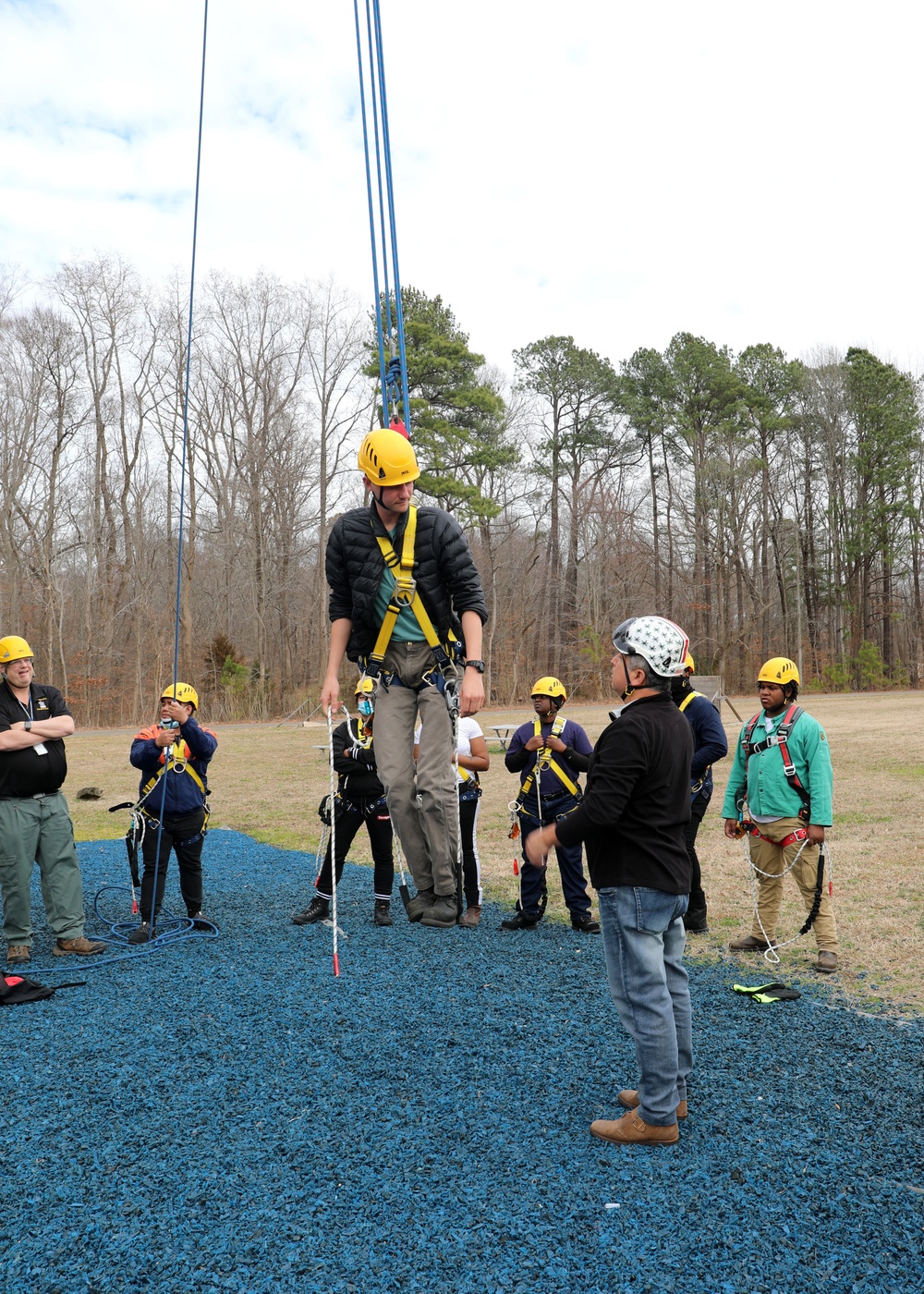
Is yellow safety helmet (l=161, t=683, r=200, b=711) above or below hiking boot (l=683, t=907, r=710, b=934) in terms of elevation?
above

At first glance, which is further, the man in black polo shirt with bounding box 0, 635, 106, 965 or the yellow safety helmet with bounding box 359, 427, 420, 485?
the man in black polo shirt with bounding box 0, 635, 106, 965

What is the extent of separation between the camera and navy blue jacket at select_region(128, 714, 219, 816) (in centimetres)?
639

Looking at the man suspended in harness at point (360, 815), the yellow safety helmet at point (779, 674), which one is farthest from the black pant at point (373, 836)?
the yellow safety helmet at point (779, 674)

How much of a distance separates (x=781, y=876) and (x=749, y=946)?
20.5 inches

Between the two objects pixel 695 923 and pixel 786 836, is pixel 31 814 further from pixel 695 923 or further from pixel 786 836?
pixel 786 836

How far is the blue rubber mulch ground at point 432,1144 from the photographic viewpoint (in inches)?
101

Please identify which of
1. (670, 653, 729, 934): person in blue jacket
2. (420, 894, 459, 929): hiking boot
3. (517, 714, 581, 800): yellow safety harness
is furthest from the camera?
(517, 714, 581, 800): yellow safety harness

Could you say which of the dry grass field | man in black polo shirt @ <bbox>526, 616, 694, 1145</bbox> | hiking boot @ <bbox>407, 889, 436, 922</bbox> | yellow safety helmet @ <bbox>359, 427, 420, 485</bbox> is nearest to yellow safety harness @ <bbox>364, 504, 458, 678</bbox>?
yellow safety helmet @ <bbox>359, 427, 420, 485</bbox>

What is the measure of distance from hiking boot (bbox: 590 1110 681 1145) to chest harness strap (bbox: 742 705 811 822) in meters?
2.89

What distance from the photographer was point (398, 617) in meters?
4.74

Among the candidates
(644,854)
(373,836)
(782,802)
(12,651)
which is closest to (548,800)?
(373,836)

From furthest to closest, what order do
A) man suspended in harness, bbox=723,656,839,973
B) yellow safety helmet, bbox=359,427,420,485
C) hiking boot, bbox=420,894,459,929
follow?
man suspended in harness, bbox=723,656,839,973 → hiking boot, bbox=420,894,459,929 → yellow safety helmet, bbox=359,427,420,485

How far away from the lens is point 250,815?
12.8 meters

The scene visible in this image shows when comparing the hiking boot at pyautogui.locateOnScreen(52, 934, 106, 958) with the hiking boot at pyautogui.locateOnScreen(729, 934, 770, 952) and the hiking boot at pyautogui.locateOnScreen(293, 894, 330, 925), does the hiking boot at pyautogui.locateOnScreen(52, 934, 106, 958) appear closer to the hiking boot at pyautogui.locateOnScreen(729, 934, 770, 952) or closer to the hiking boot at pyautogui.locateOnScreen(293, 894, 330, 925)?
the hiking boot at pyautogui.locateOnScreen(293, 894, 330, 925)
